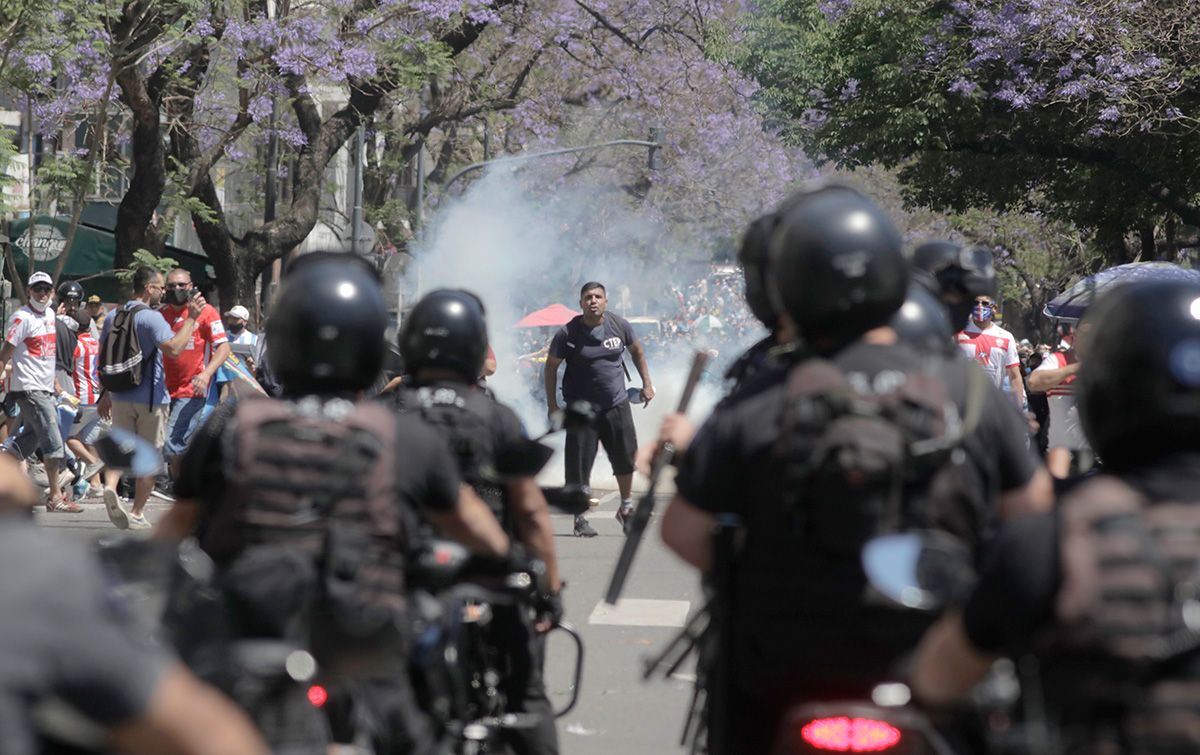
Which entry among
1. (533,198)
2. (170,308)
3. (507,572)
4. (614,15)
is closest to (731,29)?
(614,15)

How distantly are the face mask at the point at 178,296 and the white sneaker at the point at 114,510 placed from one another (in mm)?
1636

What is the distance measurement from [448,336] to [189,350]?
8.75 m

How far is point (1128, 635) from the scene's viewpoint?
241 cm

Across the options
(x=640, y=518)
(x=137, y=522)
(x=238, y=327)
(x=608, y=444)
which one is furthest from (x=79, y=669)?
(x=238, y=327)

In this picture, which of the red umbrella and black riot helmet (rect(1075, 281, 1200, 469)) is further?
the red umbrella

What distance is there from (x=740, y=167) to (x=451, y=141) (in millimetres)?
8397

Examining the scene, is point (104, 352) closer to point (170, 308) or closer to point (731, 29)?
point (170, 308)

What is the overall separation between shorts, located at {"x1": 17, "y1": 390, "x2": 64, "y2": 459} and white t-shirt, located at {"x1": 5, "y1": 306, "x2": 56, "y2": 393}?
0.08 metres

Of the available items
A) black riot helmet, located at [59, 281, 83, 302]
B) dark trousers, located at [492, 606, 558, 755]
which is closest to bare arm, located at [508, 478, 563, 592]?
dark trousers, located at [492, 606, 558, 755]

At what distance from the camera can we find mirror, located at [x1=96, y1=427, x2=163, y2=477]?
384 cm

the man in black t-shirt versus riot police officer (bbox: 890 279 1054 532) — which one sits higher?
riot police officer (bbox: 890 279 1054 532)

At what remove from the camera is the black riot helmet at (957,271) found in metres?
5.35

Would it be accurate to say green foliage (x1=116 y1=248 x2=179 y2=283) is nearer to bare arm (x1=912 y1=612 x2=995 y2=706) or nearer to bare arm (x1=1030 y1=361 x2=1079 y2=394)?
bare arm (x1=1030 y1=361 x2=1079 y2=394)

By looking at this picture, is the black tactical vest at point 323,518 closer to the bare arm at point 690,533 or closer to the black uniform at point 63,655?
the bare arm at point 690,533
